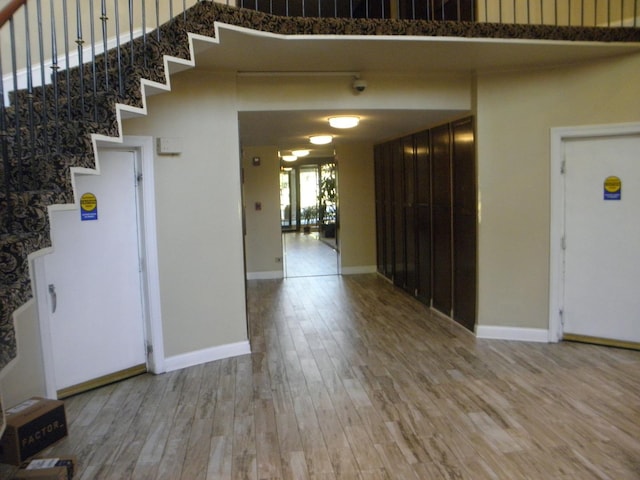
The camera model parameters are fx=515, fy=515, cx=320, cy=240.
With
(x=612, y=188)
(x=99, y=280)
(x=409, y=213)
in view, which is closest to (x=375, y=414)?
(x=99, y=280)

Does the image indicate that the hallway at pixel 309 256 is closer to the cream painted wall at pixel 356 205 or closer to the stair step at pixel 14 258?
the cream painted wall at pixel 356 205

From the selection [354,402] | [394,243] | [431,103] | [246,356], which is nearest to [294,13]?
[394,243]

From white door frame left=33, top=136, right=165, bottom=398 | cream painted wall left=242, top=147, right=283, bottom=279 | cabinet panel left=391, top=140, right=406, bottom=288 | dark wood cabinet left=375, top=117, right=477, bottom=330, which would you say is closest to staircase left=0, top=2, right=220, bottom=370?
white door frame left=33, top=136, right=165, bottom=398

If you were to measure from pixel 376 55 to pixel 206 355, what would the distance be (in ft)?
9.96

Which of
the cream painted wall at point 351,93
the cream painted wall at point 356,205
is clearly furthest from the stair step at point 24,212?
the cream painted wall at point 356,205

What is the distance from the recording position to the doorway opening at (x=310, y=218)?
1005 cm

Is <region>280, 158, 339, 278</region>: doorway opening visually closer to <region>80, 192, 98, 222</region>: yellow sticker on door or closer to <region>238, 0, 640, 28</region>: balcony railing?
<region>238, 0, 640, 28</region>: balcony railing

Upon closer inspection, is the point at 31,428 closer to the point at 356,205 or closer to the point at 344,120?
the point at 344,120

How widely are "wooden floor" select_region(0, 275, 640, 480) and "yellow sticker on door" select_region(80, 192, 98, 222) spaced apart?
1407 millimetres

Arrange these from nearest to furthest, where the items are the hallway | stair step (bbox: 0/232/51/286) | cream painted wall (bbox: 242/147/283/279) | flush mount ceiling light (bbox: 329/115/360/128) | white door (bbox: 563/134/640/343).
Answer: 1. stair step (bbox: 0/232/51/286)
2. white door (bbox: 563/134/640/343)
3. flush mount ceiling light (bbox: 329/115/360/128)
4. cream painted wall (bbox: 242/147/283/279)
5. the hallway

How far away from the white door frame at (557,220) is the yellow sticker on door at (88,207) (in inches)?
161

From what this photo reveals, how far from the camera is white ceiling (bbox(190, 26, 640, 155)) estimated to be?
12.6ft

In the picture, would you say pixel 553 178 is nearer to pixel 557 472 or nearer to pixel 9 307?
pixel 557 472

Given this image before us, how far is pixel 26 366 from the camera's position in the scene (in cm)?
356
